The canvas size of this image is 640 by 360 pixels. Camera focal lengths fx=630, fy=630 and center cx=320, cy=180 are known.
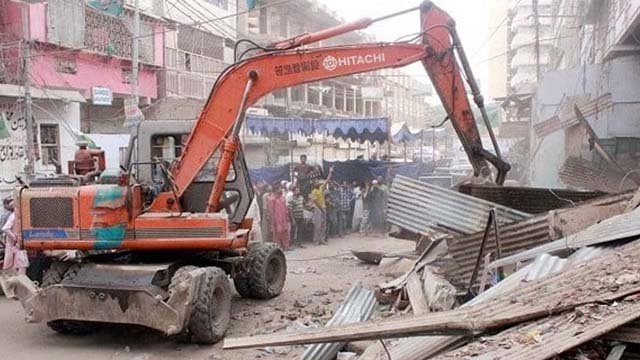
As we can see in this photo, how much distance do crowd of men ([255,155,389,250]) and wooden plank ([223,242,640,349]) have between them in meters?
11.1

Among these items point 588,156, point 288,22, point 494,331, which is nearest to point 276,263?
point 494,331

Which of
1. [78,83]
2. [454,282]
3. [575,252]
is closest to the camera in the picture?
[575,252]

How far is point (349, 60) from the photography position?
28.0ft

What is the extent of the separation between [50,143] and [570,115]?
1419 cm

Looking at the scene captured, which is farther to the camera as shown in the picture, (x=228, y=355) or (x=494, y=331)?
(x=228, y=355)

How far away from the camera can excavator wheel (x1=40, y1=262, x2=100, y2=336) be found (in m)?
7.89

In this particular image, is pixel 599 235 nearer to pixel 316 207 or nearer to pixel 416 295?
pixel 416 295

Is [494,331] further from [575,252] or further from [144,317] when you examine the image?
[144,317]

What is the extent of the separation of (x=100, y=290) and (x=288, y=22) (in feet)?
115

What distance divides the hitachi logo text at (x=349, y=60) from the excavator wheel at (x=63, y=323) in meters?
4.28

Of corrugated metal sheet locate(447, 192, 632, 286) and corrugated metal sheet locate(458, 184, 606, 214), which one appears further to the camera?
corrugated metal sheet locate(458, 184, 606, 214)

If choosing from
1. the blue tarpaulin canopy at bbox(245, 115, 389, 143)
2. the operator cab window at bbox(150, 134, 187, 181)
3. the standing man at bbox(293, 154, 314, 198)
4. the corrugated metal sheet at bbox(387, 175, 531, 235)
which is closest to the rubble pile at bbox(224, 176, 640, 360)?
the corrugated metal sheet at bbox(387, 175, 531, 235)

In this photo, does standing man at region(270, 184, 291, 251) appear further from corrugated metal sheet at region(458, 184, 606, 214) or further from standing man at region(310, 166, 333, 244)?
corrugated metal sheet at region(458, 184, 606, 214)

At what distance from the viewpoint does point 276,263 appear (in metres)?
9.88
